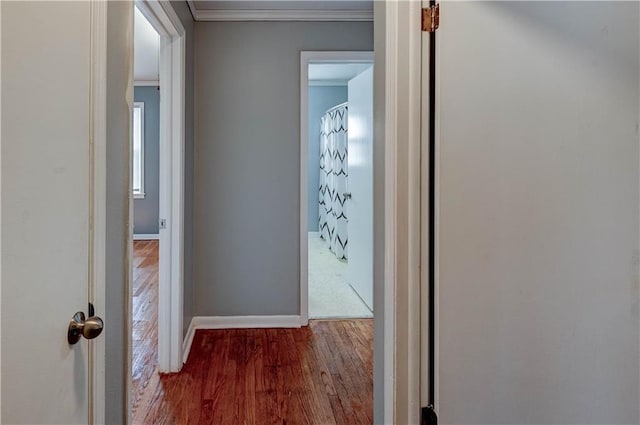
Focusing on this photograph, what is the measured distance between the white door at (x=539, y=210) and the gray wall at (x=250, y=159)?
202cm

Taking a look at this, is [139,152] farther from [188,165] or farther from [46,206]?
[46,206]

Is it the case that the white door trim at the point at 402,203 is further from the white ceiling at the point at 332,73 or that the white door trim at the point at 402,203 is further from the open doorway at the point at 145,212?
the white ceiling at the point at 332,73

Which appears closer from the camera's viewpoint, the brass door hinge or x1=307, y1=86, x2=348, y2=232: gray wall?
the brass door hinge

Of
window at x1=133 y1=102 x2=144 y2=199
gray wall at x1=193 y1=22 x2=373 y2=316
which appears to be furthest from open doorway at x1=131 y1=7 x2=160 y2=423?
gray wall at x1=193 y1=22 x2=373 y2=316

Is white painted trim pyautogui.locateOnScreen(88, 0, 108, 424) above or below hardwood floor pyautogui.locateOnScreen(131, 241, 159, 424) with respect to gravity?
above

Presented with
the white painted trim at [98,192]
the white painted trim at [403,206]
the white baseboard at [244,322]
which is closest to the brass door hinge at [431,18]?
the white painted trim at [403,206]

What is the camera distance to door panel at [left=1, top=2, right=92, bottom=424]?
0.63 metres

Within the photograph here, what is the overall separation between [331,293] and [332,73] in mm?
3529

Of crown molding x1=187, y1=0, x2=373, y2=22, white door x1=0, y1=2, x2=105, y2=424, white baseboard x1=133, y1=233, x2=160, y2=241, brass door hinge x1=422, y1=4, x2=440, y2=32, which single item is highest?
crown molding x1=187, y1=0, x2=373, y2=22

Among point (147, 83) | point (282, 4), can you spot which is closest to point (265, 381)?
point (282, 4)

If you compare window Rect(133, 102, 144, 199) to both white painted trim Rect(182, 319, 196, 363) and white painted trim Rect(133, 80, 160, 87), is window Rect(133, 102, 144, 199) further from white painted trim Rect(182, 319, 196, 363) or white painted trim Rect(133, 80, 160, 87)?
white painted trim Rect(182, 319, 196, 363)

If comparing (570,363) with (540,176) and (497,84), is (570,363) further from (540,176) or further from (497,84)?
(497,84)

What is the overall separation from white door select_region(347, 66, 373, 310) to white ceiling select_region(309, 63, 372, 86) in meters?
1.62

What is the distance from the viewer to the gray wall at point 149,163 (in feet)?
22.1
